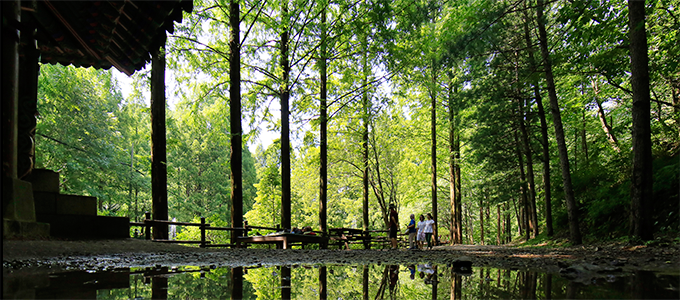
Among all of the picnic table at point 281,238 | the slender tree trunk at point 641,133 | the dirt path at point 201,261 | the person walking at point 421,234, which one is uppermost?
the slender tree trunk at point 641,133

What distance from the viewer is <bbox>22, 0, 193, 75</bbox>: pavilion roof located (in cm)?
663

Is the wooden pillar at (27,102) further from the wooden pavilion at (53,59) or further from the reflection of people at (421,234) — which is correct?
the reflection of people at (421,234)

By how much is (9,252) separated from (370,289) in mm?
5568

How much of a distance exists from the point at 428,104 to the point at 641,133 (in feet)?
58.8

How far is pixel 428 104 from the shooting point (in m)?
26.0

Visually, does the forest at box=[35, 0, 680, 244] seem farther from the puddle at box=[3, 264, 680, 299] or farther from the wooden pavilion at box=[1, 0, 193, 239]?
the puddle at box=[3, 264, 680, 299]

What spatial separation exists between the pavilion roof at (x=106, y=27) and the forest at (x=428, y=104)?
4.40 meters

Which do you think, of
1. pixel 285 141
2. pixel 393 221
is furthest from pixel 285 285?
pixel 285 141

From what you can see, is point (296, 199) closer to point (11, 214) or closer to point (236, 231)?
point (236, 231)

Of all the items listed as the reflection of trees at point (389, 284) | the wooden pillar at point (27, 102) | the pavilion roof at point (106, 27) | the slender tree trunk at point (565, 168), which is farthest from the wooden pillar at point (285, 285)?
the slender tree trunk at point (565, 168)

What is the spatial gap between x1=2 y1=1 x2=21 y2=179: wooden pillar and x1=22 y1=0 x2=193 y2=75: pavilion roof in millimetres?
659

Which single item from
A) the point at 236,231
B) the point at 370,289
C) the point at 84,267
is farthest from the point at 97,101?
the point at 370,289

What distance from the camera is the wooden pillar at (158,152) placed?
11617 mm

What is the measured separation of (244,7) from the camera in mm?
14539
